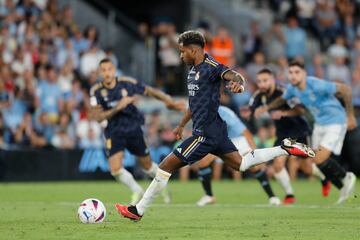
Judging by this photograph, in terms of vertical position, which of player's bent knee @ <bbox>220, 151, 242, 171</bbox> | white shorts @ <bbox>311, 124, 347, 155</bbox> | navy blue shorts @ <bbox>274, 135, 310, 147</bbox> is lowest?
navy blue shorts @ <bbox>274, 135, 310, 147</bbox>

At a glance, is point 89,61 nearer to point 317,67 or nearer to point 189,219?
point 317,67

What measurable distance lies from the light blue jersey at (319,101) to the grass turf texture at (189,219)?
59.5 inches

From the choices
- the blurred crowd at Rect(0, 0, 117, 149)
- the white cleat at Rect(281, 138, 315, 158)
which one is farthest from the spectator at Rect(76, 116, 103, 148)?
the white cleat at Rect(281, 138, 315, 158)

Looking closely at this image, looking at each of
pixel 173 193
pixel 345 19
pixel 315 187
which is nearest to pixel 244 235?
pixel 173 193

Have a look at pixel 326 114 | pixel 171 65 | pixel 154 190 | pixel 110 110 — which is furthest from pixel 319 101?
pixel 171 65

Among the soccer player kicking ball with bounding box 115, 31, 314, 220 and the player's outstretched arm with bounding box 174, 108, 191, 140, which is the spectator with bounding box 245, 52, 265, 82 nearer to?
the player's outstretched arm with bounding box 174, 108, 191, 140

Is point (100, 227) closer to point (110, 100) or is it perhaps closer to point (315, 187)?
point (110, 100)

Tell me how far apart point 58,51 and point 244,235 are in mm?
16827

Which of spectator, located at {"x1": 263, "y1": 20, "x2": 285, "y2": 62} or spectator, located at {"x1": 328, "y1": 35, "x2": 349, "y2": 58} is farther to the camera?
spectator, located at {"x1": 328, "y1": 35, "x2": 349, "y2": 58}

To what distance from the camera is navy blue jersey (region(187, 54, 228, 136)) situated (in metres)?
12.0

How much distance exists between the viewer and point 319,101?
1602 cm

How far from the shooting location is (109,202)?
665 inches

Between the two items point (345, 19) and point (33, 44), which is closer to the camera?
point (33, 44)

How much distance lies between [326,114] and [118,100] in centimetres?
372
